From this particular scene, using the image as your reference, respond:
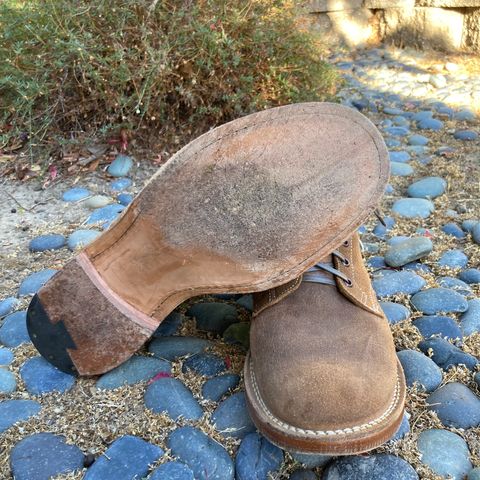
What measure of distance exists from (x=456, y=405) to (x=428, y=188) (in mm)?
1154

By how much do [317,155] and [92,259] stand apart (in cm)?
51

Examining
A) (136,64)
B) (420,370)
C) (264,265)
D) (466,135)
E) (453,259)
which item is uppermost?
(136,64)

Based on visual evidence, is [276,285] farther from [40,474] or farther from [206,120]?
[206,120]

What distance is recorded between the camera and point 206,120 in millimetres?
2434

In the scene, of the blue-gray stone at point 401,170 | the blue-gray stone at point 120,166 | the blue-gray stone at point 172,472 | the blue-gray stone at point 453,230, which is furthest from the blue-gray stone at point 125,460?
the blue-gray stone at point 401,170

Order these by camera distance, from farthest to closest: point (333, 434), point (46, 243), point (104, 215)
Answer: point (104, 215)
point (46, 243)
point (333, 434)

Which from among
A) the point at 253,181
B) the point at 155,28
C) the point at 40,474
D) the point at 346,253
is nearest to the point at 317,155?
the point at 253,181

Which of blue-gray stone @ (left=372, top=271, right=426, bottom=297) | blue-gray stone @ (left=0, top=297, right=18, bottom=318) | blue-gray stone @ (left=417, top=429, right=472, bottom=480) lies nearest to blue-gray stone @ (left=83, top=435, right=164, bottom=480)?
blue-gray stone @ (left=417, top=429, right=472, bottom=480)

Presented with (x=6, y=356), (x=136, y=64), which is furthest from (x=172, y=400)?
(x=136, y=64)

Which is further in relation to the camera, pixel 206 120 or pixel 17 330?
pixel 206 120

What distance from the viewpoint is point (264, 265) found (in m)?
1.16

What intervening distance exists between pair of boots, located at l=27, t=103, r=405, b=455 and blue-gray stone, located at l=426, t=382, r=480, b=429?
140 mm

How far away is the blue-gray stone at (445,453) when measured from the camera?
1067 mm

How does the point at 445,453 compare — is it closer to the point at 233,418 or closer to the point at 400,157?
the point at 233,418
